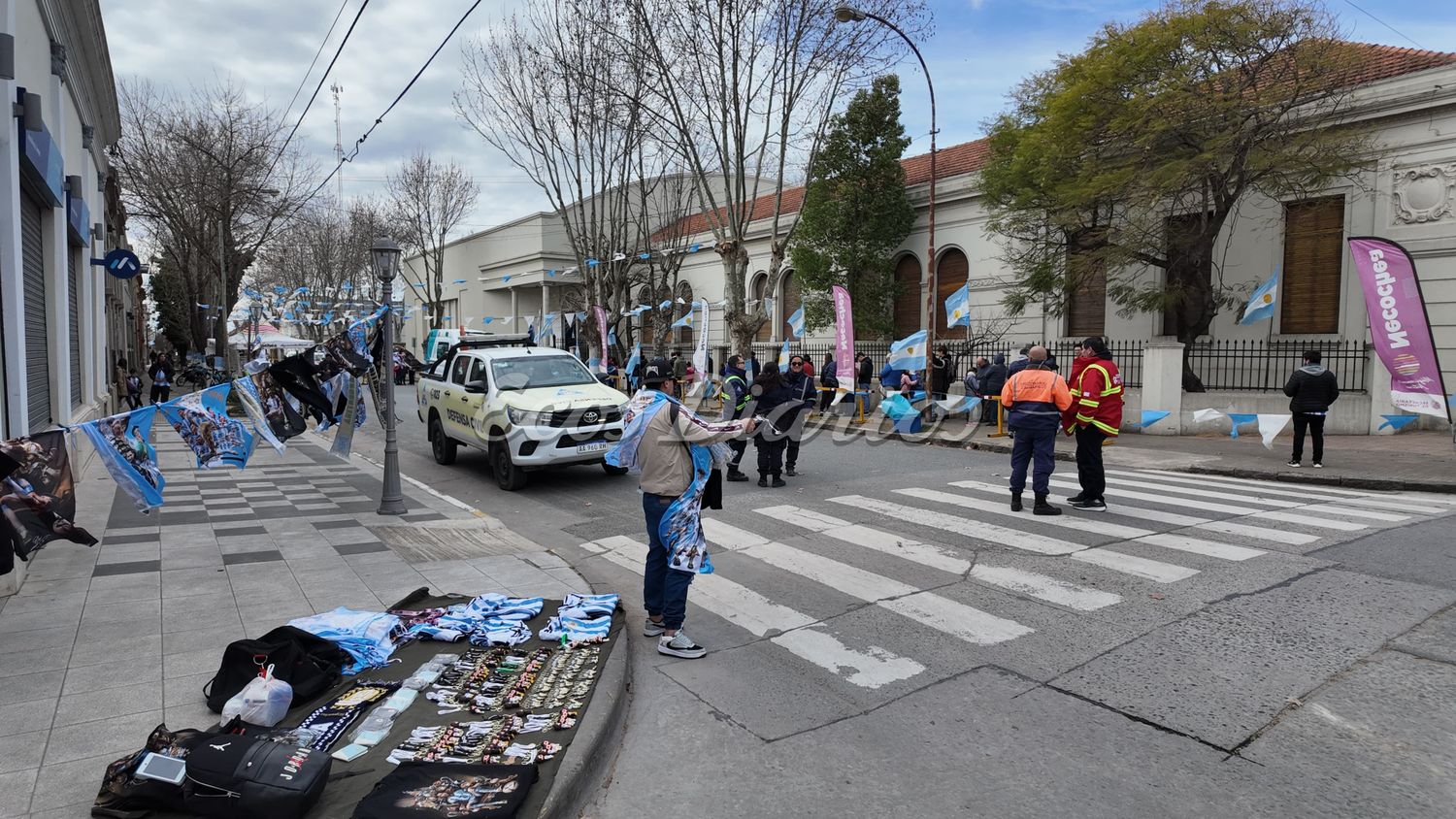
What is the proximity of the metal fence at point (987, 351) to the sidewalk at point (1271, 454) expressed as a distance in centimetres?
247

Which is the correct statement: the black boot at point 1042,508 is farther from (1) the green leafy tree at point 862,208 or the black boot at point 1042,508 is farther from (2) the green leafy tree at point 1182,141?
(1) the green leafy tree at point 862,208

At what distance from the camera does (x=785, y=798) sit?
355 cm

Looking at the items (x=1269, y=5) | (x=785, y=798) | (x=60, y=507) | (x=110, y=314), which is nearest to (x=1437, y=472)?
(x=1269, y=5)

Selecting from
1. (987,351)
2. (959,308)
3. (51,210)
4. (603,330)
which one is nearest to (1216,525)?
(959,308)

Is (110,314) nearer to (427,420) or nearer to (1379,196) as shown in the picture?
(427,420)

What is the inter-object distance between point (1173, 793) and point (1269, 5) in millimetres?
18090

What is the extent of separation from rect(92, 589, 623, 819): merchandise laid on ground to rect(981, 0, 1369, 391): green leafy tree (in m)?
16.0

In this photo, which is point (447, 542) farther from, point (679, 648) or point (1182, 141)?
point (1182, 141)

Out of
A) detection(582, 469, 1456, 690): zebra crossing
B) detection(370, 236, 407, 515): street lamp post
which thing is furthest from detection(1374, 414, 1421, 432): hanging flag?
detection(370, 236, 407, 515): street lamp post

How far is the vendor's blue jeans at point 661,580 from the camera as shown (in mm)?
5250

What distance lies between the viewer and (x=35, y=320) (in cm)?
990

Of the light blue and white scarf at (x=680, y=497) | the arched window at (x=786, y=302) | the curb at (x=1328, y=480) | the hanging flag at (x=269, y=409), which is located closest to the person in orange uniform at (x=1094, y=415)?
the curb at (x=1328, y=480)

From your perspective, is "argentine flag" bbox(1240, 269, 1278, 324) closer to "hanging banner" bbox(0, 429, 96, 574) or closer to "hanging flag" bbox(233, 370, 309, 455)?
"hanging flag" bbox(233, 370, 309, 455)

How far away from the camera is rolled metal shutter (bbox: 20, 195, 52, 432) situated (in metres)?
9.15
